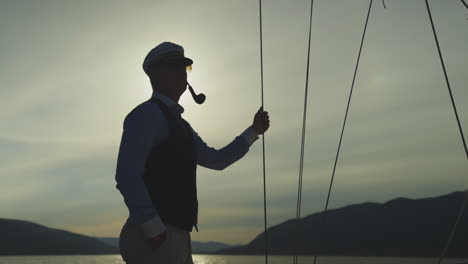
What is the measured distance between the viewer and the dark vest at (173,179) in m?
2.78

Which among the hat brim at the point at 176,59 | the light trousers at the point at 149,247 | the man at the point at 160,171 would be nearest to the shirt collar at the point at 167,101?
the man at the point at 160,171

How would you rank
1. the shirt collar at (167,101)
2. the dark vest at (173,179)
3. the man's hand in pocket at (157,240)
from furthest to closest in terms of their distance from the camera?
the shirt collar at (167,101) → the dark vest at (173,179) → the man's hand in pocket at (157,240)

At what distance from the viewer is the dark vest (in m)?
2.78

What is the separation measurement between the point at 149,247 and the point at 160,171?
44cm

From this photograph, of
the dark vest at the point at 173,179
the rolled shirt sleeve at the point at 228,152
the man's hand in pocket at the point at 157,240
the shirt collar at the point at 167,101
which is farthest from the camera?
the rolled shirt sleeve at the point at 228,152

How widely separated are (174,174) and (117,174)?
1.08ft

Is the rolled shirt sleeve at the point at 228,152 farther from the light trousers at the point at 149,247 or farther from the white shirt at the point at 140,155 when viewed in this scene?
the light trousers at the point at 149,247

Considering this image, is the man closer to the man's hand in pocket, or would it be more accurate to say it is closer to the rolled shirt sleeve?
the man's hand in pocket

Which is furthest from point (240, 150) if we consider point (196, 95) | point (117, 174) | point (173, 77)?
point (117, 174)

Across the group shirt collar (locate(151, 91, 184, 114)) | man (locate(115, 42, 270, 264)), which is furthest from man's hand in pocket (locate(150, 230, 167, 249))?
shirt collar (locate(151, 91, 184, 114))

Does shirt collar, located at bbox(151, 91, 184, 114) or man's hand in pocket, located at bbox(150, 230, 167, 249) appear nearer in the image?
man's hand in pocket, located at bbox(150, 230, 167, 249)

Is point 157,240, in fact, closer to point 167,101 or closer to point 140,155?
point 140,155

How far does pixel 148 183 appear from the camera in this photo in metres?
2.78

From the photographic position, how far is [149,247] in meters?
2.68
